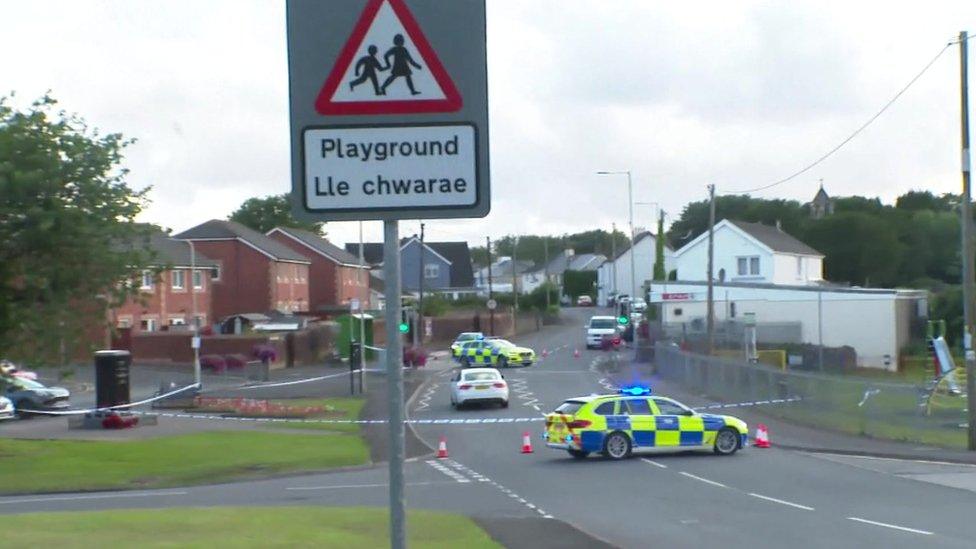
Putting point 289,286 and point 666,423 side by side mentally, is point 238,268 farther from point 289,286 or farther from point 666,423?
point 666,423

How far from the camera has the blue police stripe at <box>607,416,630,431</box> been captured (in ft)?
92.7

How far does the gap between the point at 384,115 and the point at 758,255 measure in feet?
241

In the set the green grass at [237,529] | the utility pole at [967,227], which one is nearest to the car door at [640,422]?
the utility pole at [967,227]

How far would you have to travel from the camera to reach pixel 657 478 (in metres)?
24.4

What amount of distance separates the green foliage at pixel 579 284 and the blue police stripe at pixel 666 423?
126 m

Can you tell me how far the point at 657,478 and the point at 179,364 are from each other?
46291 millimetres

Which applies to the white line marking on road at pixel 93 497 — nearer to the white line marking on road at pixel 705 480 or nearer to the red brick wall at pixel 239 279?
the white line marking on road at pixel 705 480

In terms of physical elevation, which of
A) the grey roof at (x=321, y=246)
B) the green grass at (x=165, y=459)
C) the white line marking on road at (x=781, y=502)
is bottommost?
the green grass at (x=165, y=459)

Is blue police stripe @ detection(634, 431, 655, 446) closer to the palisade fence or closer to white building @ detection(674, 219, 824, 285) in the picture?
the palisade fence

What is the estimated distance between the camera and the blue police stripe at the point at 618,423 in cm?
2825

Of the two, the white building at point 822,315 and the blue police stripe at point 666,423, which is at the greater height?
the white building at point 822,315

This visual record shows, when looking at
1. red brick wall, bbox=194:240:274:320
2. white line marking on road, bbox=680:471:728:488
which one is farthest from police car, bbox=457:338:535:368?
white line marking on road, bbox=680:471:728:488

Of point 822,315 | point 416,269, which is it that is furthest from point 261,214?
point 822,315

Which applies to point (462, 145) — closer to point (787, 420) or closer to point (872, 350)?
point (787, 420)
